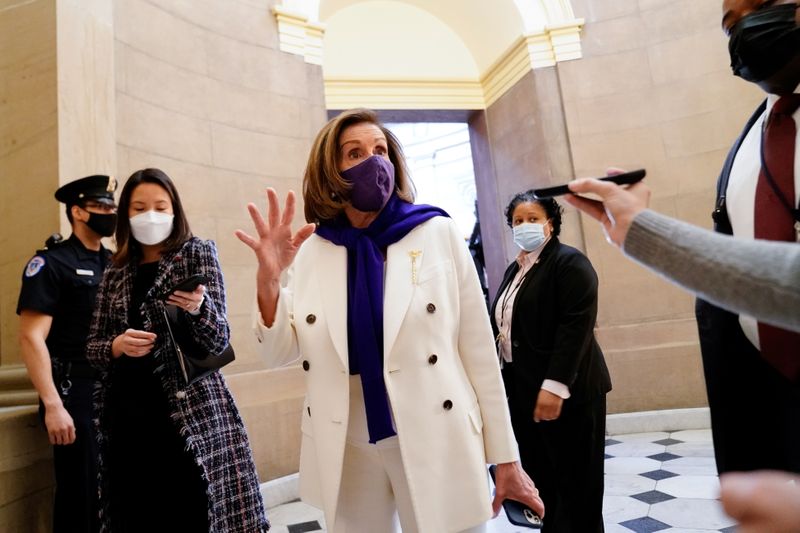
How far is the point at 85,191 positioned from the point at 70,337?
794 millimetres

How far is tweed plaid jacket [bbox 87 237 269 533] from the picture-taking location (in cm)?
198

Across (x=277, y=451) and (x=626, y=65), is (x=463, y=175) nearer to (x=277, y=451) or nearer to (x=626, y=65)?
(x=626, y=65)

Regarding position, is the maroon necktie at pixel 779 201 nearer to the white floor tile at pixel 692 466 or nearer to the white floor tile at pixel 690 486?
the white floor tile at pixel 690 486

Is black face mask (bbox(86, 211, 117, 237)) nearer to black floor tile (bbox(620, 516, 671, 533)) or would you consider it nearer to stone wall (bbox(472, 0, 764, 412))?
black floor tile (bbox(620, 516, 671, 533))

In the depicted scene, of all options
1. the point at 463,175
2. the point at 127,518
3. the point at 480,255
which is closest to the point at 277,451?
the point at 127,518

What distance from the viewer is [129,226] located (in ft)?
7.45

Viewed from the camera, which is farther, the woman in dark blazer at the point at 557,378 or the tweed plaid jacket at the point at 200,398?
the woman in dark blazer at the point at 557,378

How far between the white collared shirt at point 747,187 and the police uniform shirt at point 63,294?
2877 millimetres

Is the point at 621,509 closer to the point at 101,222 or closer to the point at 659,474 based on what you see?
the point at 659,474

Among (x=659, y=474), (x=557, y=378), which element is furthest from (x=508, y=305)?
(x=659, y=474)

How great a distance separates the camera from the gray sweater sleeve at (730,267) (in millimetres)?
739

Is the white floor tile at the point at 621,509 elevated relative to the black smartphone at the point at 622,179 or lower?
lower

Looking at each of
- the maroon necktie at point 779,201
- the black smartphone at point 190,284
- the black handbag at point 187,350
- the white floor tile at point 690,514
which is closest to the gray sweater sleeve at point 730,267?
the maroon necktie at point 779,201

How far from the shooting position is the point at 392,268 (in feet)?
5.16
